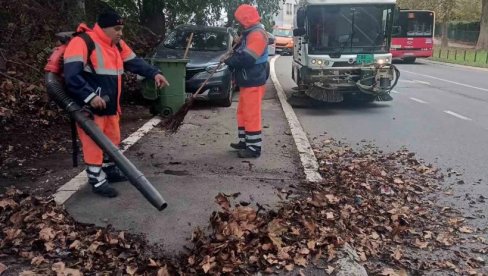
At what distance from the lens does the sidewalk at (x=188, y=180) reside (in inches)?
171

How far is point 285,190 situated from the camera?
17.4 ft

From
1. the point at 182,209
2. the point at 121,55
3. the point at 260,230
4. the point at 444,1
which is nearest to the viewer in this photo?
the point at 260,230

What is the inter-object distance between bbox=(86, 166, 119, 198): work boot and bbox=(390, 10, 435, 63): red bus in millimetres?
26282

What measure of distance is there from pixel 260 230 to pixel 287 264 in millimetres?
447

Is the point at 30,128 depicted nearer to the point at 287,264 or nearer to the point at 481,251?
the point at 287,264

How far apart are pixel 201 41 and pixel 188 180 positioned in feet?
21.3

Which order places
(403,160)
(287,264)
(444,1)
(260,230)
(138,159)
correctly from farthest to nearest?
(444,1)
(403,160)
(138,159)
(260,230)
(287,264)

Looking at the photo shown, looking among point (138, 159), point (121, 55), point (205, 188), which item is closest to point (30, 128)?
point (138, 159)

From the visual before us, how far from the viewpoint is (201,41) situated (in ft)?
37.7

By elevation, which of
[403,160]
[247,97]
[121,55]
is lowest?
[403,160]

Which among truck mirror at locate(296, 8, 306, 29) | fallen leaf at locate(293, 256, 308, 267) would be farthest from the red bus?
fallen leaf at locate(293, 256, 308, 267)

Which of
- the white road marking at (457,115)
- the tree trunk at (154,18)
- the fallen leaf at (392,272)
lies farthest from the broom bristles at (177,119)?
the tree trunk at (154,18)

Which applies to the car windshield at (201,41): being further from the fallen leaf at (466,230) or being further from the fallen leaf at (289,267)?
the fallen leaf at (289,267)

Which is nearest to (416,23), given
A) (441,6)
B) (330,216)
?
(441,6)
